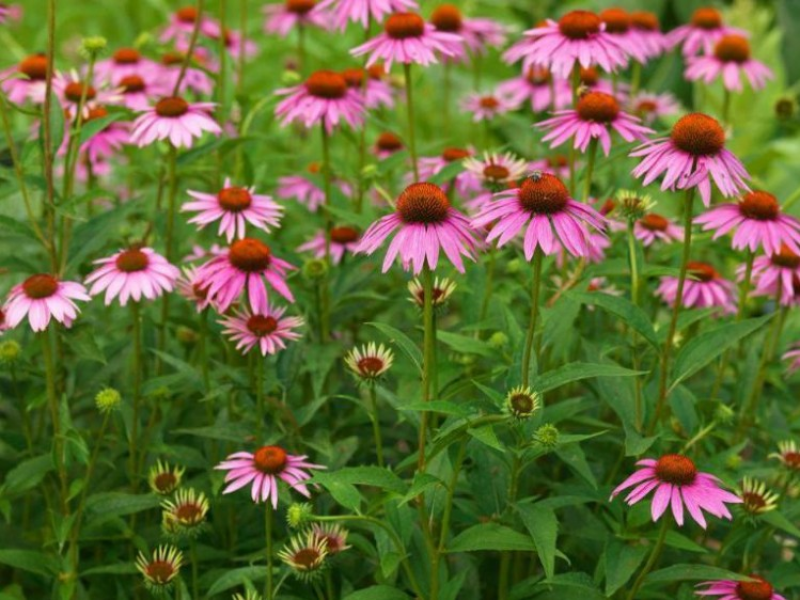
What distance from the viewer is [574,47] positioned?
1899 mm

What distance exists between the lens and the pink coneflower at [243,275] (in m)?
1.66

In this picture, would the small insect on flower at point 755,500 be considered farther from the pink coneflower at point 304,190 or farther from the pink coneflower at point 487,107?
the pink coneflower at point 487,107

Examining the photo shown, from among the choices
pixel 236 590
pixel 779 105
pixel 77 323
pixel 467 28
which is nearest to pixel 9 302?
pixel 77 323

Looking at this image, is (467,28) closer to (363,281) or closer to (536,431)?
(363,281)

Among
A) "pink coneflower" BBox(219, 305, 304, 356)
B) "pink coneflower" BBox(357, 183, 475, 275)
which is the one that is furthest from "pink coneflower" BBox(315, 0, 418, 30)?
"pink coneflower" BBox(357, 183, 475, 275)

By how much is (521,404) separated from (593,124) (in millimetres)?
569

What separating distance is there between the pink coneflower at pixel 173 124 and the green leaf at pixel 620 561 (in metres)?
0.95

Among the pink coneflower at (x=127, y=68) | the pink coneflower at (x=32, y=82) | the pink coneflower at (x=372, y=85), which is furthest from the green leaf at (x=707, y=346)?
the pink coneflower at (x=127, y=68)

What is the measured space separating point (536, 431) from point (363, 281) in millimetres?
641

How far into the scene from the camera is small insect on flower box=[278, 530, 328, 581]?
4.98 ft

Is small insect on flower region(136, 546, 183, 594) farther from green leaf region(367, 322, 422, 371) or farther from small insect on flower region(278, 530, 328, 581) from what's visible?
green leaf region(367, 322, 422, 371)

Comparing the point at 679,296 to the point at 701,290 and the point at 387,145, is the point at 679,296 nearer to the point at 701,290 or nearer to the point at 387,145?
the point at 701,290

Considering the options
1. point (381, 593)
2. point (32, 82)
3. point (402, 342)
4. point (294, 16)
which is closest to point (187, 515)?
point (381, 593)

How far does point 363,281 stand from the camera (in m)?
2.05
